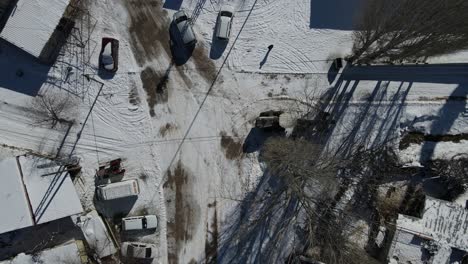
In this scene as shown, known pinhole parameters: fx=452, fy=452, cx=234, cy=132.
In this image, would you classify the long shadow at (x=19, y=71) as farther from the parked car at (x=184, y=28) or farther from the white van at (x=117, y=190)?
the parked car at (x=184, y=28)

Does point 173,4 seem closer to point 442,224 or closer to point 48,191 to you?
point 48,191

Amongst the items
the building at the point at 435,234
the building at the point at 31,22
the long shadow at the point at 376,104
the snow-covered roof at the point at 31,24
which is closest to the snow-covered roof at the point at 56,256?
the building at the point at 31,22

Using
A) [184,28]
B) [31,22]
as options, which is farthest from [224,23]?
[31,22]

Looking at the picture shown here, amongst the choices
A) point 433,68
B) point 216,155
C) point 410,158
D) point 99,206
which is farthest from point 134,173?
point 433,68

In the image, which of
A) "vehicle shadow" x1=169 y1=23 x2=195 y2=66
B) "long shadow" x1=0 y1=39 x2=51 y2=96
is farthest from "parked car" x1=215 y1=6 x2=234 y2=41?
"long shadow" x1=0 y1=39 x2=51 y2=96

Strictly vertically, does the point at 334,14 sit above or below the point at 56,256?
above

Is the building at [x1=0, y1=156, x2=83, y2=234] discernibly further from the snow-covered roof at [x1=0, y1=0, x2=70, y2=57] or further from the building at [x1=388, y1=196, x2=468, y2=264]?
the building at [x1=388, y1=196, x2=468, y2=264]

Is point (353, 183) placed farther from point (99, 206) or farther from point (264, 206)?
point (99, 206)
